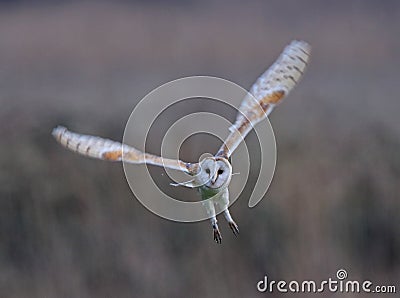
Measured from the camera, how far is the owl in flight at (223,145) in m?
2.04

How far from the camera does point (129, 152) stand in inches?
85.8

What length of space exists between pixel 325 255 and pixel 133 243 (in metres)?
1.11

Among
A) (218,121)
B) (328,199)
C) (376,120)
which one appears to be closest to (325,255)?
(328,199)

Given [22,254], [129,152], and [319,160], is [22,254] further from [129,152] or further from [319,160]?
[129,152]

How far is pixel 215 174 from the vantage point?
79.7 inches

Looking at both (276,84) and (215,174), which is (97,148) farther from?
(276,84)
